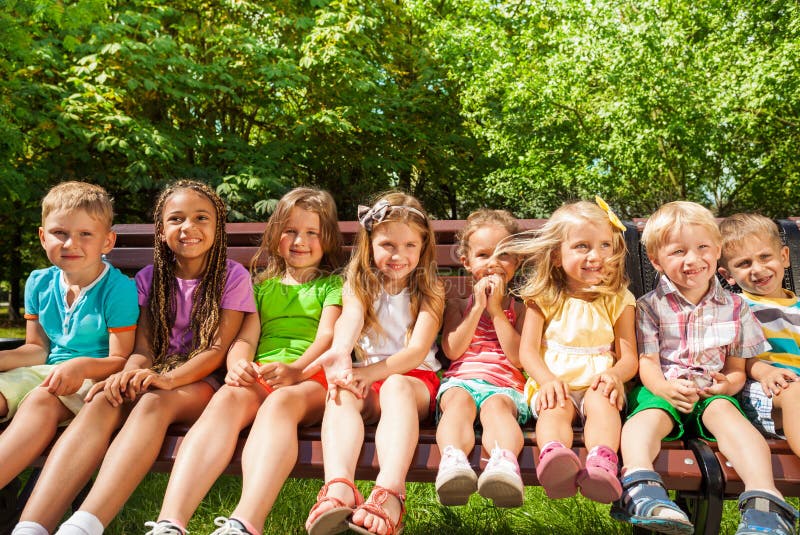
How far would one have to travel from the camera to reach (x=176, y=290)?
284 centimetres

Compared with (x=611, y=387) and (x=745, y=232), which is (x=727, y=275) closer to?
(x=745, y=232)

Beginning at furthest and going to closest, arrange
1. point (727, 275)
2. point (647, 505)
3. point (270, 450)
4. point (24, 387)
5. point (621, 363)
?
point (727, 275) < point (621, 363) < point (24, 387) < point (270, 450) < point (647, 505)

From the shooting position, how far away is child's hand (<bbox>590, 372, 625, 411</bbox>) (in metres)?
2.35

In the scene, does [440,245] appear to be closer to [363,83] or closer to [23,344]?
[23,344]

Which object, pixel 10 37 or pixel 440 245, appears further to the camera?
pixel 10 37

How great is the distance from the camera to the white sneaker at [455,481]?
1.97 metres

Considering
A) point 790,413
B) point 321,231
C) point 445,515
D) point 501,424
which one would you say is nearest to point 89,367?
point 321,231

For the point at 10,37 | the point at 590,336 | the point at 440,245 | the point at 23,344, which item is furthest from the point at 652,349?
the point at 10,37

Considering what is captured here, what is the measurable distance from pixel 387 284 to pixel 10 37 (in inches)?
270

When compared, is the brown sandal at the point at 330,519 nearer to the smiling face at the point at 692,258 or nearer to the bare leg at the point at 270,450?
the bare leg at the point at 270,450

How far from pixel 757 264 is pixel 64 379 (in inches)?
107

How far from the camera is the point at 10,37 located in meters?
7.54

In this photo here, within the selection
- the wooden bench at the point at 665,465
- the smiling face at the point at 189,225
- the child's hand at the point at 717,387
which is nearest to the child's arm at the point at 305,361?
the wooden bench at the point at 665,465

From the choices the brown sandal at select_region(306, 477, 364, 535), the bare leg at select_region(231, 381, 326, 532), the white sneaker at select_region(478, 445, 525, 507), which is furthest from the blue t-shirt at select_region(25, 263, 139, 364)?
the white sneaker at select_region(478, 445, 525, 507)
